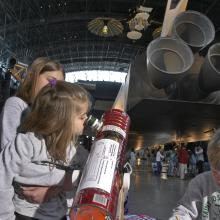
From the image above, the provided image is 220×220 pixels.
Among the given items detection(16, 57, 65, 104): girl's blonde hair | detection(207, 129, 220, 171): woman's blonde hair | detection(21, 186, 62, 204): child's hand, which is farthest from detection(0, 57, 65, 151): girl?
detection(207, 129, 220, 171): woman's blonde hair

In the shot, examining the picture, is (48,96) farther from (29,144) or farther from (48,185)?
(48,185)

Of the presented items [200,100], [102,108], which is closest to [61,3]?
[102,108]

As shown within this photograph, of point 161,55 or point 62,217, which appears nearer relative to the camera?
point 62,217

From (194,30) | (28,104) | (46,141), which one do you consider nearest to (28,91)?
(28,104)

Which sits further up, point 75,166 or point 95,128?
point 95,128

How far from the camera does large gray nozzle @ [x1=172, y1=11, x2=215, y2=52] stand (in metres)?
2.69

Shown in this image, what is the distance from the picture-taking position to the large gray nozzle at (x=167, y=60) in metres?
2.47

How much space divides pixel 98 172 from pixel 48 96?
0.63 meters

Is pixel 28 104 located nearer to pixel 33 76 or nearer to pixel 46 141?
pixel 33 76

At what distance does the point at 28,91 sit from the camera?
1.93m

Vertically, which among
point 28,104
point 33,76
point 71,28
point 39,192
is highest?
point 71,28

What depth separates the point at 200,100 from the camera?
9.31 feet

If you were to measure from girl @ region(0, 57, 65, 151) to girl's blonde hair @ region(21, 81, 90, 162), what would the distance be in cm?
26

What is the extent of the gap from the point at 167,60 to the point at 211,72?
35cm
